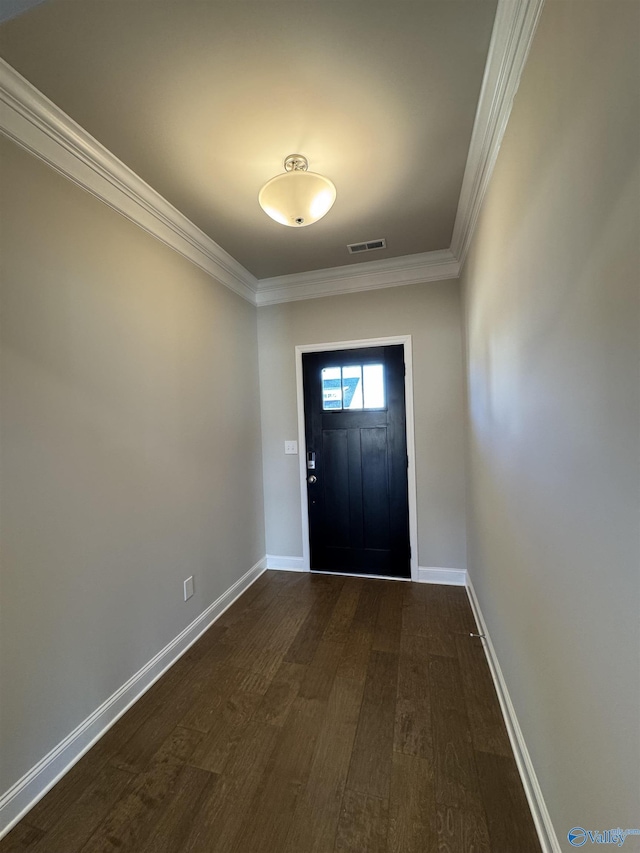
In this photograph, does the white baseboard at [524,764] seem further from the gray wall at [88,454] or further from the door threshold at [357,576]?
the gray wall at [88,454]

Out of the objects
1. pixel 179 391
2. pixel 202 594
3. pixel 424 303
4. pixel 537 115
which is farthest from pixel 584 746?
pixel 424 303

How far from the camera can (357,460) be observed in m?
2.94

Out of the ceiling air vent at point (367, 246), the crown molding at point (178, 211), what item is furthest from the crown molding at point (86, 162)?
the ceiling air vent at point (367, 246)

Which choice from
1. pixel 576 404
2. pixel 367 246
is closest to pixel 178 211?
pixel 367 246

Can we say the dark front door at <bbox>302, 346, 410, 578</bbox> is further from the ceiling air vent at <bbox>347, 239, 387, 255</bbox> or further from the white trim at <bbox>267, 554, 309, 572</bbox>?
the ceiling air vent at <bbox>347, 239, 387, 255</bbox>

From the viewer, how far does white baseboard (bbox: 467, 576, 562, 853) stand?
3.43 ft

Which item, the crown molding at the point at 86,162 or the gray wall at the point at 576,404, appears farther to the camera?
the crown molding at the point at 86,162

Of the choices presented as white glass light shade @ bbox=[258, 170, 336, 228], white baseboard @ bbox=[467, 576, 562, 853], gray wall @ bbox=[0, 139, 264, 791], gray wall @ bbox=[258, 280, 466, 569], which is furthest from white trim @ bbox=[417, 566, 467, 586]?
white glass light shade @ bbox=[258, 170, 336, 228]

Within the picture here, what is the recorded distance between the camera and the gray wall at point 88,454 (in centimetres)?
124

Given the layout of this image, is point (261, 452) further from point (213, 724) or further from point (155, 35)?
point (155, 35)

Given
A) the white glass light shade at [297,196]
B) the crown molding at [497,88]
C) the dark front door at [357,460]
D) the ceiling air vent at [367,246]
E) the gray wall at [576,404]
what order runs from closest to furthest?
the gray wall at [576,404]
the crown molding at [497,88]
the white glass light shade at [297,196]
the ceiling air vent at [367,246]
the dark front door at [357,460]

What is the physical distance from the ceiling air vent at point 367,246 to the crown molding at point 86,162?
1.05m

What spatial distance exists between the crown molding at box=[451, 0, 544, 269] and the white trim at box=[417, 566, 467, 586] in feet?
8.34

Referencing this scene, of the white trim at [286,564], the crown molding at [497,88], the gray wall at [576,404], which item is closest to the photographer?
the gray wall at [576,404]
